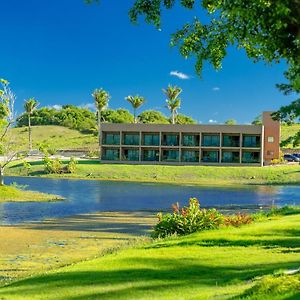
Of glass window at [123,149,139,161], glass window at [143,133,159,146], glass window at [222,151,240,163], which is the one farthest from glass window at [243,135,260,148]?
glass window at [123,149,139,161]

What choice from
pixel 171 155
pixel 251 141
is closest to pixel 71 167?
pixel 171 155

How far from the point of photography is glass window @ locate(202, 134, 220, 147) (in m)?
107

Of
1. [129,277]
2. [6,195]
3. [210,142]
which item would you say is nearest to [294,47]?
[129,277]

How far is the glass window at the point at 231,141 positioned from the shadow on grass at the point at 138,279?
8931cm

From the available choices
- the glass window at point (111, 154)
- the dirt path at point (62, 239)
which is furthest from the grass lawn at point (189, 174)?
A: the dirt path at point (62, 239)

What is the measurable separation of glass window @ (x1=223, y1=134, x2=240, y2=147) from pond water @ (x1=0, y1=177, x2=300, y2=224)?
23376mm

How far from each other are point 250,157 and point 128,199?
51.1m

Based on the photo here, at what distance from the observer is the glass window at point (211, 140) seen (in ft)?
350

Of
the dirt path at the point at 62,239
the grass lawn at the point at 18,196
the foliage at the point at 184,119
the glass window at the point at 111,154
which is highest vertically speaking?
the foliage at the point at 184,119

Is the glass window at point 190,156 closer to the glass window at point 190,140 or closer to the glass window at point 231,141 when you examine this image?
the glass window at point 190,140

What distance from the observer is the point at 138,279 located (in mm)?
15406

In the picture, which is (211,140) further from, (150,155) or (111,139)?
(111,139)

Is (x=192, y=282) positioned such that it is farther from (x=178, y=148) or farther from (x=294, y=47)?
(x=178, y=148)

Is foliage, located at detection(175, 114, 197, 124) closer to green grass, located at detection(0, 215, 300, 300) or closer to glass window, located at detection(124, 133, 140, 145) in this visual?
glass window, located at detection(124, 133, 140, 145)
